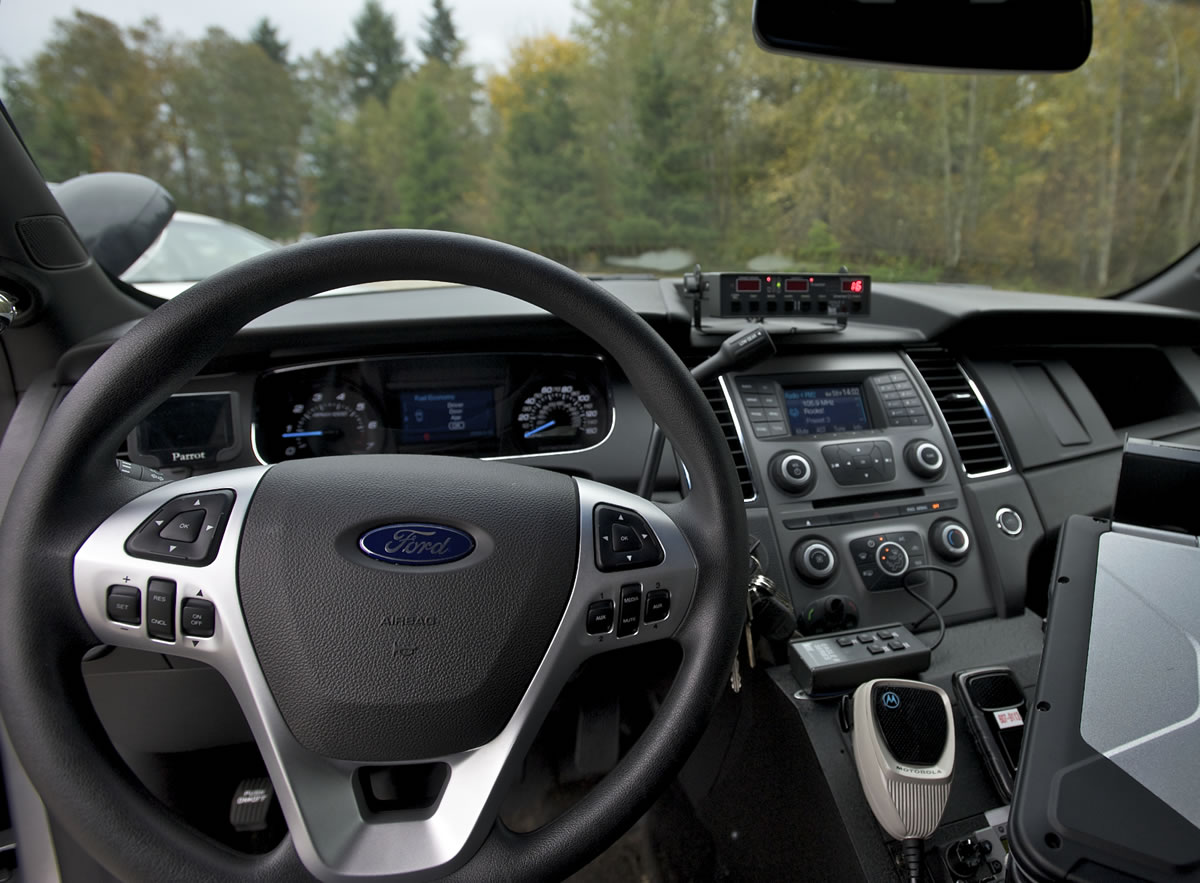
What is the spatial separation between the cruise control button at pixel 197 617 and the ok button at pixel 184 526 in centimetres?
7

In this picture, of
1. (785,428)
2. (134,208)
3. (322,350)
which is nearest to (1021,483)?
(785,428)

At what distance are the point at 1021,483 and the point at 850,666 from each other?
0.81m

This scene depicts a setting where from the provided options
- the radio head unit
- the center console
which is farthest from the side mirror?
the center console

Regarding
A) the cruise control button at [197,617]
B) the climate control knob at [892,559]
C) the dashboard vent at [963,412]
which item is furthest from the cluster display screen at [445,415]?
the dashboard vent at [963,412]

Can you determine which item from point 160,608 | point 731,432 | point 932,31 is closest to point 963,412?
point 731,432

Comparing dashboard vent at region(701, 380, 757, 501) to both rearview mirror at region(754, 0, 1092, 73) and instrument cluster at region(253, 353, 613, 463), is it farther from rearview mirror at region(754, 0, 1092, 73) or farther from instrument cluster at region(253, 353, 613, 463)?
rearview mirror at region(754, 0, 1092, 73)

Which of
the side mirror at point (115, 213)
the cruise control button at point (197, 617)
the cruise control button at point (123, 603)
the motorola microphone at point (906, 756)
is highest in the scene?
the side mirror at point (115, 213)

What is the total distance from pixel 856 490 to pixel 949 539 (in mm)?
232

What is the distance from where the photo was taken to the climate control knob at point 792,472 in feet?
5.15

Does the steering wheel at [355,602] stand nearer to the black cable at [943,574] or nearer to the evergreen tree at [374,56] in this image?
the black cable at [943,574]

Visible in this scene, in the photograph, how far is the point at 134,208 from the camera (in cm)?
160

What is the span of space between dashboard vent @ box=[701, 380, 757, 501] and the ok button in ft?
3.33

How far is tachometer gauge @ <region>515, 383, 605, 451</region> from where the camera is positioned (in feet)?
5.23

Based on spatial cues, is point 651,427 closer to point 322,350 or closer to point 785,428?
point 785,428
